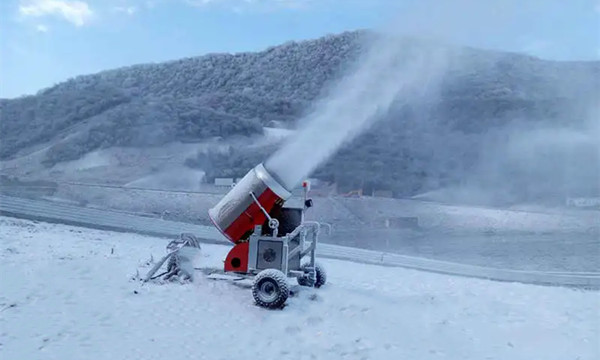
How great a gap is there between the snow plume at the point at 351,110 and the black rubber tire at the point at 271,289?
1313mm

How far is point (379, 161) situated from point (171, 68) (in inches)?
1477

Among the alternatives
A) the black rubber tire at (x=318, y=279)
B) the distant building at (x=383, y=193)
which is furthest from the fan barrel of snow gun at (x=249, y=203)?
the distant building at (x=383, y=193)

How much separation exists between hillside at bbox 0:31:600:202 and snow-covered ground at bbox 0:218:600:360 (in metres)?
14.2

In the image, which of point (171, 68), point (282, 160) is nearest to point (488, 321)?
point (282, 160)

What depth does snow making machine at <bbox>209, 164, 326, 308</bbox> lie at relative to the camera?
23.0 feet

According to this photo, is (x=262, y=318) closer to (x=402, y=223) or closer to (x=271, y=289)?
(x=271, y=289)

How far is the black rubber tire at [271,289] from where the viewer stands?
249 inches

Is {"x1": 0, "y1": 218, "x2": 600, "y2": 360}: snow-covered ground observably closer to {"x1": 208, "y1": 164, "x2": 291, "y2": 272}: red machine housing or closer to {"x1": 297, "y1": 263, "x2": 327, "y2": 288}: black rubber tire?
{"x1": 297, "y1": 263, "x2": 327, "y2": 288}: black rubber tire

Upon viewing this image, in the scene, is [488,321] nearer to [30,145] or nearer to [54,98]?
[30,145]

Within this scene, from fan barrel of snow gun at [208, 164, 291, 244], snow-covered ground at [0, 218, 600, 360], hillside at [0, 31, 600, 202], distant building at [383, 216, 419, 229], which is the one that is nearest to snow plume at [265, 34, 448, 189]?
fan barrel of snow gun at [208, 164, 291, 244]

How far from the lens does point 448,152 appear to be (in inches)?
1257

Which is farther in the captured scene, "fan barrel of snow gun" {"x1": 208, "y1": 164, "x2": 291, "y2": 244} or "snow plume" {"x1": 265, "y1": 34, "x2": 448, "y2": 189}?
"snow plume" {"x1": 265, "y1": 34, "x2": 448, "y2": 189}

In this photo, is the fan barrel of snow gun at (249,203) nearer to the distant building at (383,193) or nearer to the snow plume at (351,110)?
the snow plume at (351,110)

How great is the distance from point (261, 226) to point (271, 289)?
960mm
